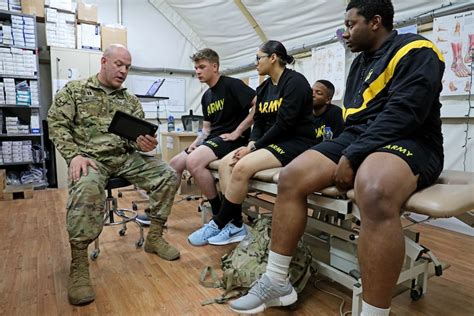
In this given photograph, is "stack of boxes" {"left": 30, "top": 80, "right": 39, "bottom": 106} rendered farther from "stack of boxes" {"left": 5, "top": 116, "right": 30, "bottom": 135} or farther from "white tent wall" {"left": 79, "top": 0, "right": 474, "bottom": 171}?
"white tent wall" {"left": 79, "top": 0, "right": 474, "bottom": 171}

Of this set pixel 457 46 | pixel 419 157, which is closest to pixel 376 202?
pixel 419 157

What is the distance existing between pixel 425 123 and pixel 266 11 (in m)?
3.15

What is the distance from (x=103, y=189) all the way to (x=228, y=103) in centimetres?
108

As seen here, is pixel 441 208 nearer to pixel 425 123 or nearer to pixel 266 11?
pixel 425 123

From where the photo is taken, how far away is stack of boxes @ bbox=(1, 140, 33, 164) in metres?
3.69

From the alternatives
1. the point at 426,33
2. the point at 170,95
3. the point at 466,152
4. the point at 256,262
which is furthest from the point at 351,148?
the point at 170,95

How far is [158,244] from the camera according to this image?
191cm

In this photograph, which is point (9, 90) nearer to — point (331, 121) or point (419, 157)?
point (331, 121)

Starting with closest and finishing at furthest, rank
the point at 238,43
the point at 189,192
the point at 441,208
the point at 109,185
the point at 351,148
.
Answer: the point at 441,208
the point at 351,148
the point at 109,185
the point at 189,192
the point at 238,43

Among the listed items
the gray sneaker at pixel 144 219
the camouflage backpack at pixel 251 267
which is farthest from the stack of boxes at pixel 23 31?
the camouflage backpack at pixel 251 267

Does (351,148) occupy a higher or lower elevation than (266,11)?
lower

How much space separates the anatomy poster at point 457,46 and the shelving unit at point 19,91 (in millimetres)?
4266

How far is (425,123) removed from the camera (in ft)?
3.84

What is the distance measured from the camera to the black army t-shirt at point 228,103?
229 centimetres
